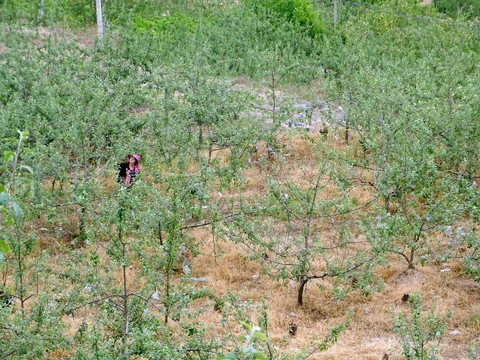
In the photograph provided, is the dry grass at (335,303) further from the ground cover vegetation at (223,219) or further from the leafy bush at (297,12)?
the leafy bush at (297,12)

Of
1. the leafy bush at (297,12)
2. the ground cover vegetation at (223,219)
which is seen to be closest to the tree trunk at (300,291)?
the ground cover vegetation at (223,219)

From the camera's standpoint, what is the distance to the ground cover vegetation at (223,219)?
494cm

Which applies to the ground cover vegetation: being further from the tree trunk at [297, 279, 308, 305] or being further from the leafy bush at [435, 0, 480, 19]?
the leafy bush at [435, 0, 480, 19]

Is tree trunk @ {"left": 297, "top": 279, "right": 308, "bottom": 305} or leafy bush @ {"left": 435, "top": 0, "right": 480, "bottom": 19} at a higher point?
leafy bush @ {"left": 435, "top": 0, "right": 480, "bottom": 19}

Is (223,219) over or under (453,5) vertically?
under

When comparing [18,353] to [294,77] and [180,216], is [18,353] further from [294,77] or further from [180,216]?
[294,77]

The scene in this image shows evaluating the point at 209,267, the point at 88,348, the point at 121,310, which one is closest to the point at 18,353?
the point at 88,348

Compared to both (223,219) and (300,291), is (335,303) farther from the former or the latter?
(223,219)

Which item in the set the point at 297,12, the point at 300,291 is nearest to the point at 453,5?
the point at 297,12

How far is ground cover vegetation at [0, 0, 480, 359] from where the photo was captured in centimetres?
494

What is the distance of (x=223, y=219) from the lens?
296 inches

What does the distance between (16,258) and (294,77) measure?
1076 centimetres

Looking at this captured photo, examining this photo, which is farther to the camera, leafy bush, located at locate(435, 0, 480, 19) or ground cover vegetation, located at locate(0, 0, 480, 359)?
leafy bush, located at locate(435, 0, 480, 19)

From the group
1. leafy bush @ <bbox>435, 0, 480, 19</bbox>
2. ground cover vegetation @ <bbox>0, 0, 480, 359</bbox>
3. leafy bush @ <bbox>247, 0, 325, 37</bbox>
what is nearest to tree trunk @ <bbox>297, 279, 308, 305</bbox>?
ground cover vegetation @ <bbox>0, 0, 480, 359</bbox>
